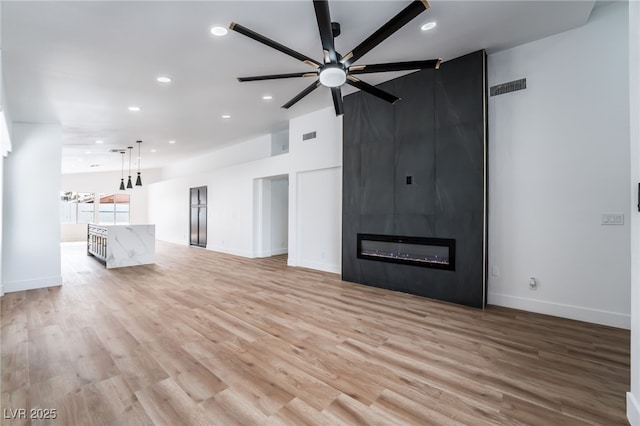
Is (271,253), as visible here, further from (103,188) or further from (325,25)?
(103,188)

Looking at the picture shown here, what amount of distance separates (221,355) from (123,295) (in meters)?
2.86

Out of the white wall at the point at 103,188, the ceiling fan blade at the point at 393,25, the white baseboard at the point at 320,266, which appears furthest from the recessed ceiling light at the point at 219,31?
→ the white wall at the point at 103,188

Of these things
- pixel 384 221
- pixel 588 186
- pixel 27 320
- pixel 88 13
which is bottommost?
pixel 27 320

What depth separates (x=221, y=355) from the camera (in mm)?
2621

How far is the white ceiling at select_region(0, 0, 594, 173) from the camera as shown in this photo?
9.32 feet

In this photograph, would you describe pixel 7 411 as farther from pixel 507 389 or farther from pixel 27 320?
pixel 507 389

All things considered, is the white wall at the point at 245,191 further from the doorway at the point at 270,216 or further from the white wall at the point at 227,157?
the doorway at the point at 270,216

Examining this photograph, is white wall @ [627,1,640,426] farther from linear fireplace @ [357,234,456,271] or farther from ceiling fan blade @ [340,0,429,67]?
linear fireplace @ [357,234,456,271]

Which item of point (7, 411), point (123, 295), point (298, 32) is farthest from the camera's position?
point (123, 295)

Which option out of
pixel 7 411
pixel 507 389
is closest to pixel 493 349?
pixel 507 389

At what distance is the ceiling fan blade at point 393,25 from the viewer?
2070 millimetres

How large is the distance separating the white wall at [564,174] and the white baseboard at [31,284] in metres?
→ 7.30

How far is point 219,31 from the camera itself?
3.16 meters

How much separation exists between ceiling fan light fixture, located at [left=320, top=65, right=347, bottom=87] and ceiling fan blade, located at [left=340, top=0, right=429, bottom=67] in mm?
84
